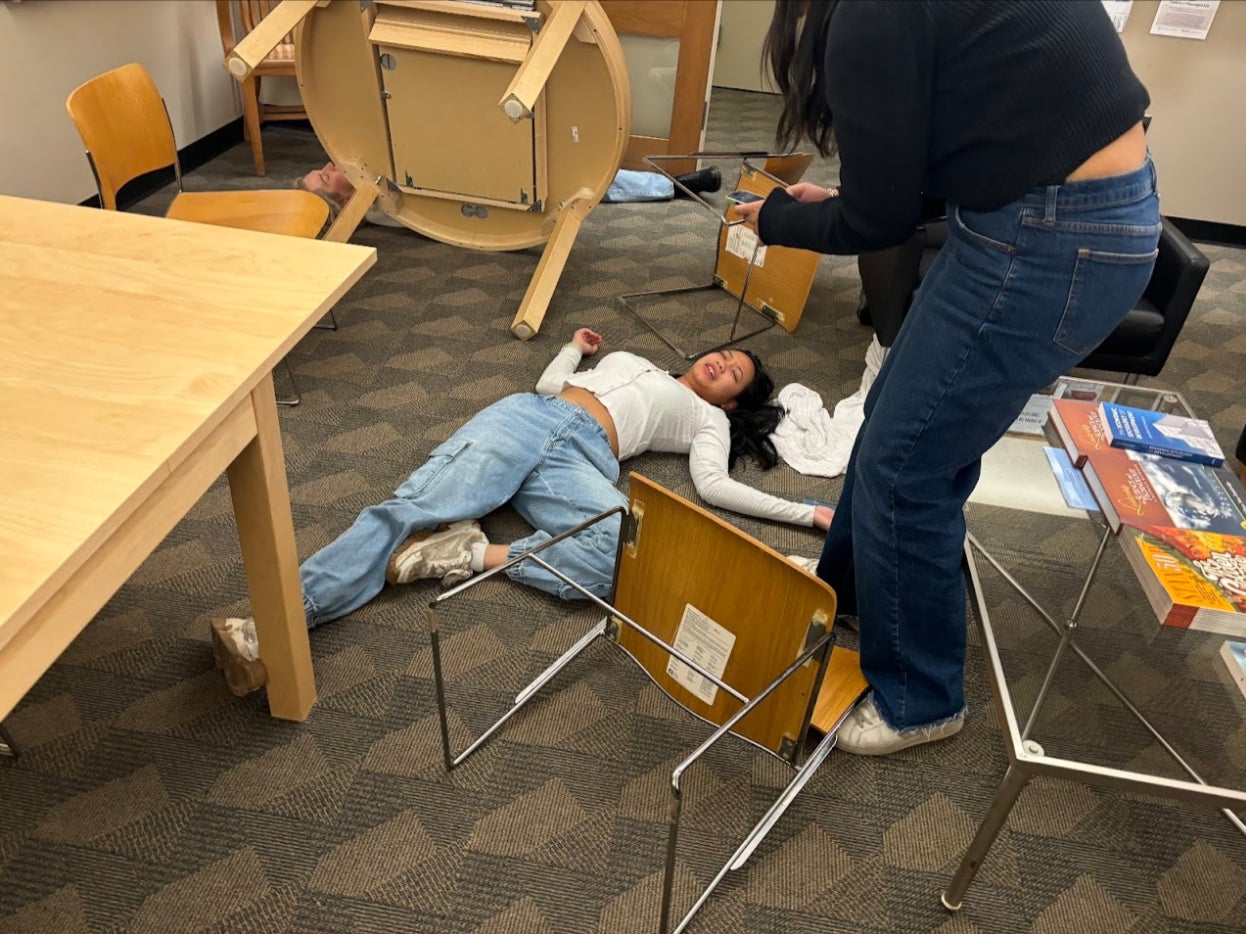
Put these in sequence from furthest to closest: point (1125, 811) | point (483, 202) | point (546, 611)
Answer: point (483, 202)
point (546, 611)
point (1125, 811)

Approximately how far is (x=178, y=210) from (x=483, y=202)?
0.92 metres

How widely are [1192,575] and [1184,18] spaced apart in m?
3.12

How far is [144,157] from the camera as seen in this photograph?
8.02 ft

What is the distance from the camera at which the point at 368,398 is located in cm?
243

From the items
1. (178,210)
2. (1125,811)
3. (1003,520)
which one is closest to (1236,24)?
(1003,520)

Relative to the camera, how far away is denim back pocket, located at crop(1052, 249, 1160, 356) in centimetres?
113

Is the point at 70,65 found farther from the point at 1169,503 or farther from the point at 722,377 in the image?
the point at 1169,503

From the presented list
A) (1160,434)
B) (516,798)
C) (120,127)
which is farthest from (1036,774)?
(120,127)

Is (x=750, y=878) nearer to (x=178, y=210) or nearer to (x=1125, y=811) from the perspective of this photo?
(x=1125, y=811)

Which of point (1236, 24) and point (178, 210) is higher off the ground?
point (1236, 24)

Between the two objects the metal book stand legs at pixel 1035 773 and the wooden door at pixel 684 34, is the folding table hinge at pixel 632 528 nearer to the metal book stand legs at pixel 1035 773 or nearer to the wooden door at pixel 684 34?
the metal book stand legs at pixel 1035 773

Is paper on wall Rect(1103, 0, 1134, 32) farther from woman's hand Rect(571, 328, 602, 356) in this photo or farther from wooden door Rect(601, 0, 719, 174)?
woman's hand Rect(571, 328, 602, 356)

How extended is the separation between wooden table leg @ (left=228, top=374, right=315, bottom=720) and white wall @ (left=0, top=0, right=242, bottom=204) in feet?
7.54

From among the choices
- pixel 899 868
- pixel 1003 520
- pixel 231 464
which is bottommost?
pixel 899 868
